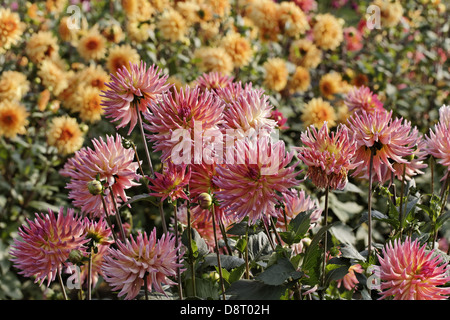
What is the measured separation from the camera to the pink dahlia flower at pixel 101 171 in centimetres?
126

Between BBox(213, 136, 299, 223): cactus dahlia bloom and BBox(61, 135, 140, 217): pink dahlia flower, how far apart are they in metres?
0.28

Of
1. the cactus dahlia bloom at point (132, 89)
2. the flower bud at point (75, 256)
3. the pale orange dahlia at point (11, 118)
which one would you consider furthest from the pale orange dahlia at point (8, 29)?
the flower bud at point (75, 256)

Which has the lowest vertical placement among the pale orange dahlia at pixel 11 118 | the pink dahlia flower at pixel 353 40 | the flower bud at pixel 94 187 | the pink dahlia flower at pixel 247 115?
the flower bud at pixel 94 187

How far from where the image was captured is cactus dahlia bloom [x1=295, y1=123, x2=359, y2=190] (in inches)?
45.6

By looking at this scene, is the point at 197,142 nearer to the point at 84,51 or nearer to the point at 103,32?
the point at 84,51

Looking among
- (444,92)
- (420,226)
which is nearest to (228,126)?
(420,226)

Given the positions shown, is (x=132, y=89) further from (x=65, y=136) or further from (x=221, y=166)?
(x=65, y=136)

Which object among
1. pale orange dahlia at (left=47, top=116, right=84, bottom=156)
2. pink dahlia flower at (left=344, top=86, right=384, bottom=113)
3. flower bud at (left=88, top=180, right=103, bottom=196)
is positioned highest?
pale orange dahlia at (left=47, top=116, right=84, bottom=156)

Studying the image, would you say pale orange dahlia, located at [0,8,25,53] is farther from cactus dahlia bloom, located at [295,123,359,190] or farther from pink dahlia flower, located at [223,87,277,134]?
cactus dahlia bloom, located at [295,123,359,190]

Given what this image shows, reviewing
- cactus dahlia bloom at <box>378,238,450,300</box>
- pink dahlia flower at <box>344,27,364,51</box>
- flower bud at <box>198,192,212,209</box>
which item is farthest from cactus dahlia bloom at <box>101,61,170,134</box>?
pink dahlia flower at <box>344,27,364,51</box>

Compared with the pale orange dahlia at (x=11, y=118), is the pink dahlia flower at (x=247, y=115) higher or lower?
lower

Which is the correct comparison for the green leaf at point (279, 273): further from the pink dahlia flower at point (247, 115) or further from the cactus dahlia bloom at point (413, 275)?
the pink dahlia flower at point (247, 115)

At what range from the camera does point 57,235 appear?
1.28m

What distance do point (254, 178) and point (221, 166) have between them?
106mm
